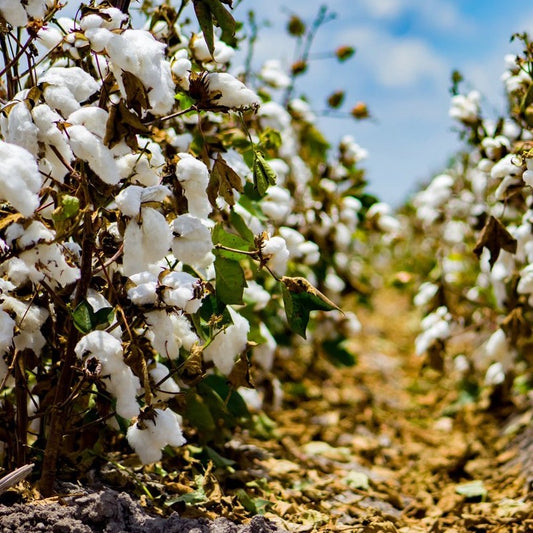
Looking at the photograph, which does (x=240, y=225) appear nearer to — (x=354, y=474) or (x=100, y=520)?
(x=100, y=520)

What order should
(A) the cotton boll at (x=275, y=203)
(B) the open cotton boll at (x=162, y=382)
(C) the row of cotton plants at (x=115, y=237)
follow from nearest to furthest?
1. (C) the row of cotton plants at (x=115, y=237)
2. (B) the open cotton boll at (x=162, y=382)
3. (A) the cotton boll at (x=275, y=203)

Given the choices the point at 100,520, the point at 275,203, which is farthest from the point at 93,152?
the point at 275,203

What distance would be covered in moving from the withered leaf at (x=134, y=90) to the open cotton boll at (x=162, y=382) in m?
0.46

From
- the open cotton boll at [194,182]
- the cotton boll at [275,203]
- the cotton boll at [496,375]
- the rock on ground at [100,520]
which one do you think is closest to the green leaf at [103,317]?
the open cotton boll at [194,182]

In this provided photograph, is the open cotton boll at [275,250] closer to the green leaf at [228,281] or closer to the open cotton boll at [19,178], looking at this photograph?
the green leaf at [228,281]

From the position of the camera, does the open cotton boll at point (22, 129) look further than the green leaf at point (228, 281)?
No

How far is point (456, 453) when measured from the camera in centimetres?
255

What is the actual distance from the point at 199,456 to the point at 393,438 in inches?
47.7

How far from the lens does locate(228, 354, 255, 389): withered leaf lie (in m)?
1.38

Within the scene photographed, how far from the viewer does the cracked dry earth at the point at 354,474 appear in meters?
1.35

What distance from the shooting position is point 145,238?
3.59ft

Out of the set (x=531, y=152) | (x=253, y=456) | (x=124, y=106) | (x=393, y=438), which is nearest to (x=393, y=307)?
Result: (x=393, y=438)

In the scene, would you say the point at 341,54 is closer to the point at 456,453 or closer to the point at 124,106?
the point at 456,453

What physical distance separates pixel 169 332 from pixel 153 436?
0.18 m
